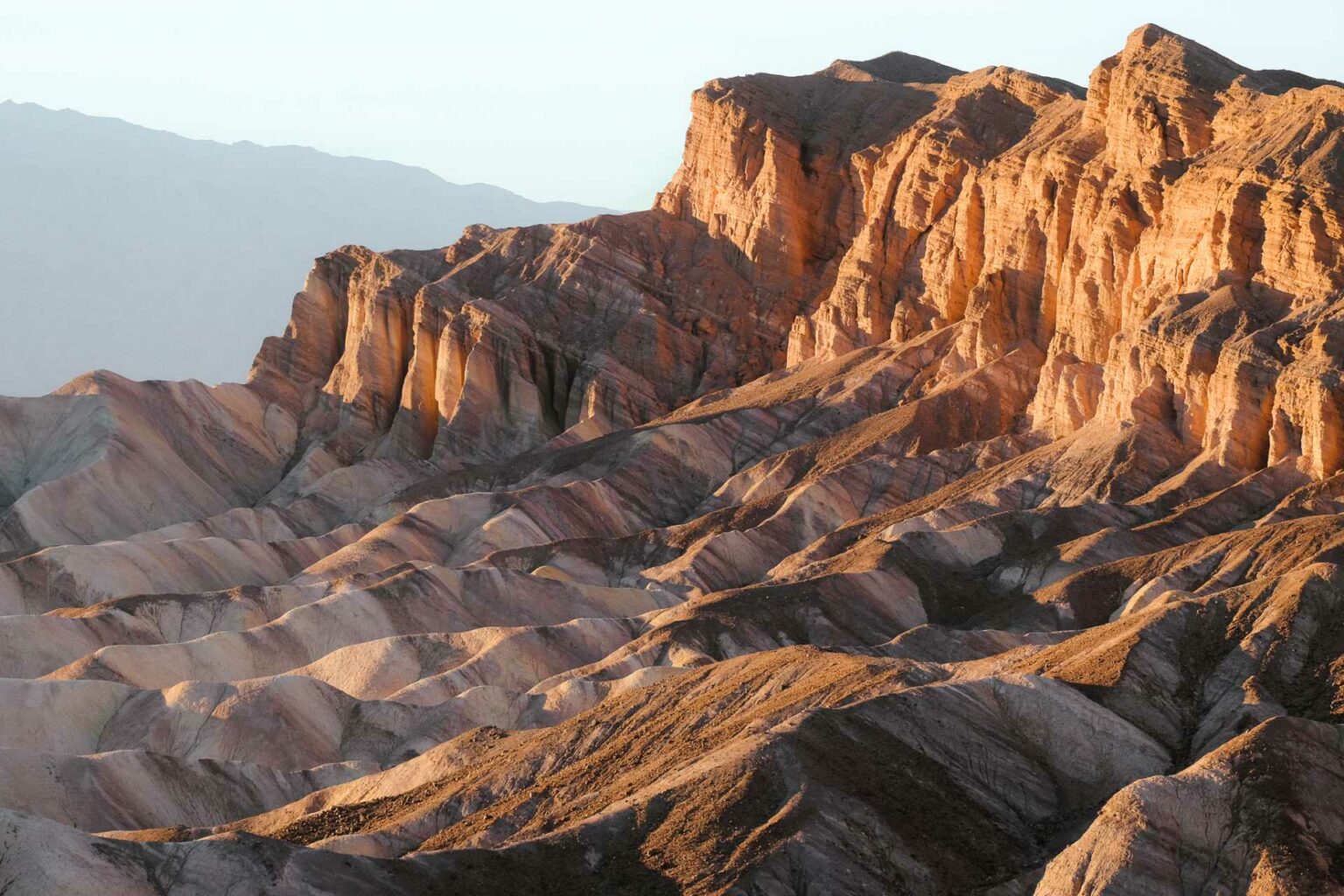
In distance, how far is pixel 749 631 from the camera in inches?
3423

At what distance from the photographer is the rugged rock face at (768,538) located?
185ft

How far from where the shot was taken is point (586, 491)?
11638cm

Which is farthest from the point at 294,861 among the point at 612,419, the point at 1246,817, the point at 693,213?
the point at 693,213

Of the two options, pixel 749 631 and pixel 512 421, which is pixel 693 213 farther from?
pixel 749 631

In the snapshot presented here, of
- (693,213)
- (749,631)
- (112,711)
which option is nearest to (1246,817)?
(749,631)

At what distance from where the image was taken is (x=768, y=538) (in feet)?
343

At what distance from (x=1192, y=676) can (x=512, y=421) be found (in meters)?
68.3

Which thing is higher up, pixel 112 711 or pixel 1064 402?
pixel 1064 402

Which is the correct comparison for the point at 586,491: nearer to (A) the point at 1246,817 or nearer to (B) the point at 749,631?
(B) the point at 749,631

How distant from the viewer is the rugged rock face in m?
56.2

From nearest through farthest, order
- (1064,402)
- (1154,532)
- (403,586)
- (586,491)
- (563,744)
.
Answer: (563,744)
(1154,532)
(403,586)
(1064,402)
(586,491)

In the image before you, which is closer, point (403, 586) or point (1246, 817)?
point (1246, 817)

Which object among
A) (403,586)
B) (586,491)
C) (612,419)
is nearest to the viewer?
(403,586)

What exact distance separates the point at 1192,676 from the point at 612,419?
64832mm
